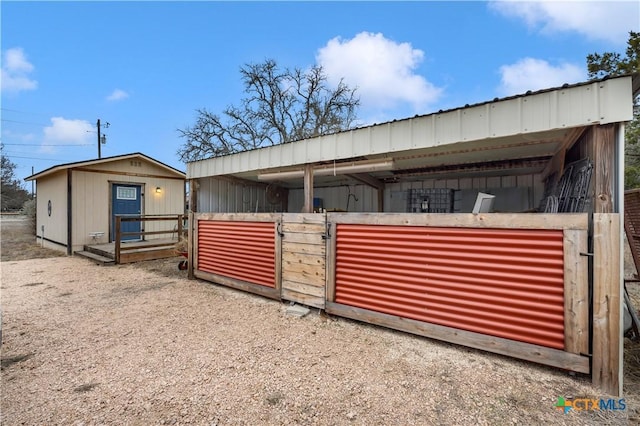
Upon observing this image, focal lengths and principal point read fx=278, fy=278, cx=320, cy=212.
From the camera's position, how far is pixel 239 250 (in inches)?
184

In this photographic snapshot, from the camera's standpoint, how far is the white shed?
799cm

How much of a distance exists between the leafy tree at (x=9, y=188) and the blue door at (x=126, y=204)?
102 feet

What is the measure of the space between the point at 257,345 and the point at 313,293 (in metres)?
1.11

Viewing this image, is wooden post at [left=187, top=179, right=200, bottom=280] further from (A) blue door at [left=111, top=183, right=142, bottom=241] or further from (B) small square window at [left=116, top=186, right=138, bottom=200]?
(B) small square window at [left=116, top=186, right=138, bottom=200]

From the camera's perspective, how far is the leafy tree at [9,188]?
92.7 ft

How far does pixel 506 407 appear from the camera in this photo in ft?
6.30

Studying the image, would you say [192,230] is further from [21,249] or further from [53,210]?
[21,249]

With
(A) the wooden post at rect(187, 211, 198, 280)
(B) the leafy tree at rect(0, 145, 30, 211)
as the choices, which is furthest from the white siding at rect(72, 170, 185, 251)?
(B) the leafy tree at rect(0, 145, 30, 211)

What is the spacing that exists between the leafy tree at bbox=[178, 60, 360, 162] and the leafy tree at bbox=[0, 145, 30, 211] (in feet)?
82.4

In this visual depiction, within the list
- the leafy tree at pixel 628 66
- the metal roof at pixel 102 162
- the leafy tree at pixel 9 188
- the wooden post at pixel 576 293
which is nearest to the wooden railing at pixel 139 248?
the metal roof at pixel 102 162

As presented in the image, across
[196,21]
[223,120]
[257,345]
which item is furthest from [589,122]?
[223,120]

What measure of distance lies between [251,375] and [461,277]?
215cm

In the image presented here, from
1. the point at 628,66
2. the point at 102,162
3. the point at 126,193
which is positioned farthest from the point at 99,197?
the point at 628,66

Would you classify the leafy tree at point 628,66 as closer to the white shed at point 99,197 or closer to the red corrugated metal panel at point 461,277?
the red corrugated metal panel at point 461,277
